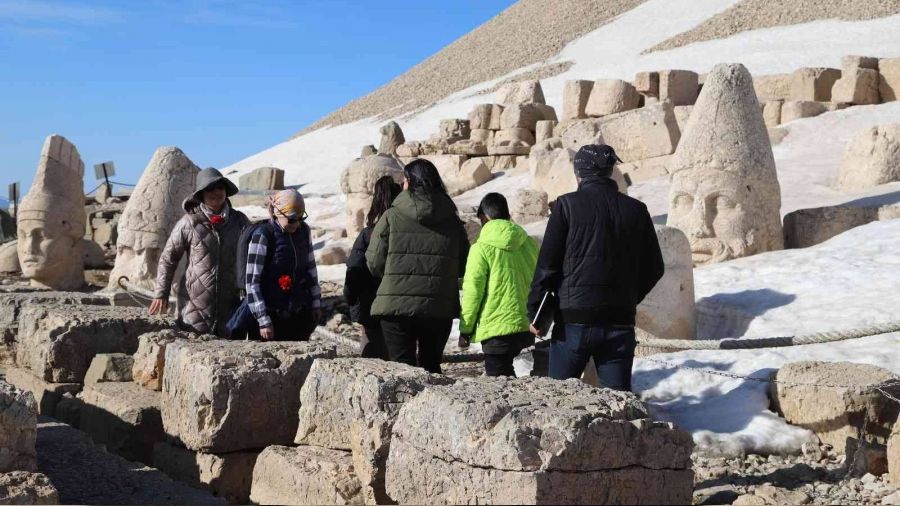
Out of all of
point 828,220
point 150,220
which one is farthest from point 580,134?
point 150,220

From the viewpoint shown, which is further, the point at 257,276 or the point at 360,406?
the point at 257,276

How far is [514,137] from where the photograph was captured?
82.0 ft

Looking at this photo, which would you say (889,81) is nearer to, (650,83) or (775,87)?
(775,87)

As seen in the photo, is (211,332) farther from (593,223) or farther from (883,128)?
(883,128)

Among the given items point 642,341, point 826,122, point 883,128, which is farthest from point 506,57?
point 642,341

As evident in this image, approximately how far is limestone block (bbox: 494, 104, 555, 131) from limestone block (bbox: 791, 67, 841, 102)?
577cm

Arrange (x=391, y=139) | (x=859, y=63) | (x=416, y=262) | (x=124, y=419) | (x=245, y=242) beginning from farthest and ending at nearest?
1. (x=391, y=139)
2. (x=859, y=63)
3. (x=124, y=419)
4. (x=245, y=242)
5. (x=416, y=262)

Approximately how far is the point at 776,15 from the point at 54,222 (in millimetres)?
35743

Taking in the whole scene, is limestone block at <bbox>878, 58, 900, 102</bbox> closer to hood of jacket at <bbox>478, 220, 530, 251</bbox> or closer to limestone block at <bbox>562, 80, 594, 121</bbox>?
limestone block at <bbox>562, 80, 594, 121</bbox>

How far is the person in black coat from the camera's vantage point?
6074 mm

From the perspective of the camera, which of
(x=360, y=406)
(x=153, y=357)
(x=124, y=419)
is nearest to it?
(x=360, y=406)

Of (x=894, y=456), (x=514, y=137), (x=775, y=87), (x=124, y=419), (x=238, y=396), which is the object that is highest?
(x=775, y=87)

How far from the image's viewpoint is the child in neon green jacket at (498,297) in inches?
221

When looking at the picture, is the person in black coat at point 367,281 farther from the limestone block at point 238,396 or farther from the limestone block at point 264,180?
the limestone block at point 264,180
